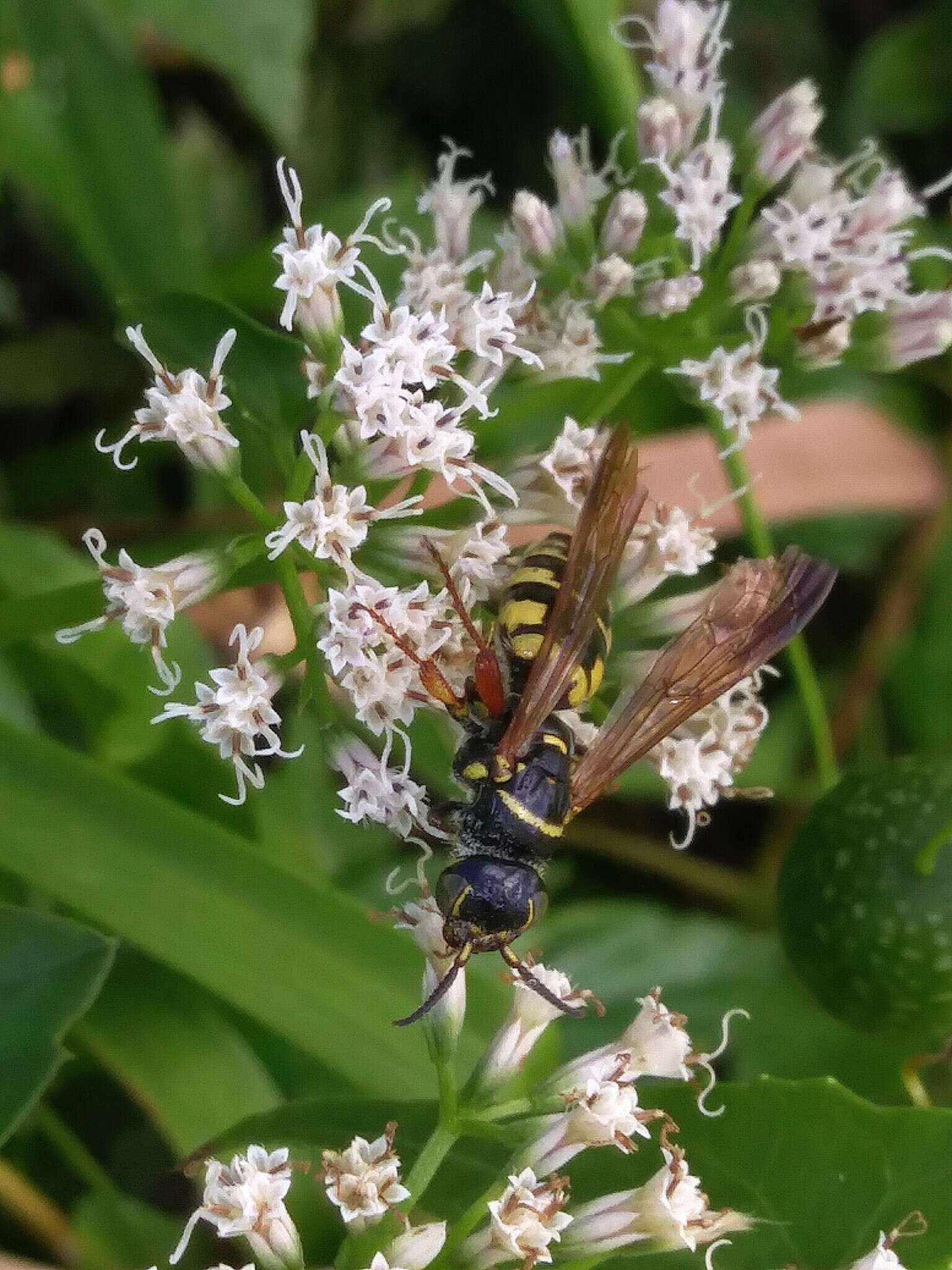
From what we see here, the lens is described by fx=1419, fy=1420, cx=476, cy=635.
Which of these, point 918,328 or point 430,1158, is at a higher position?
point 918,328

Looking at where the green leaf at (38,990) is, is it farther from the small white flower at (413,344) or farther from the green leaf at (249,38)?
the green leaf at (249,38)

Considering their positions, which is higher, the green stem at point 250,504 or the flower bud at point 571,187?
the flower bud at point 571,187

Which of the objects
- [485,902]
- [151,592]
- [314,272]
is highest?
[314,272]

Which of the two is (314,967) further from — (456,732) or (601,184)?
(601,184)

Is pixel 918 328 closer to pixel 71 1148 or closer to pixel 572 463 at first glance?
pixel 572 463

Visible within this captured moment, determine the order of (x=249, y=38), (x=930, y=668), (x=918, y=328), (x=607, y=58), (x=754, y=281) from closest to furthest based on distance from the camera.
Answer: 1. (x=754, y=281)
2. (x=918, y=328)
3. (x=607, y=58)
4. (x=249, y=38)
5. (x=930, y=668)

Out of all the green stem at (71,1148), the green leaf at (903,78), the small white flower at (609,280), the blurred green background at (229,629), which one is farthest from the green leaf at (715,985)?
the green leaf at (903,78)

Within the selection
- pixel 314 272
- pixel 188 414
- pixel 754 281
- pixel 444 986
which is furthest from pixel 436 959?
pixel 754 281
